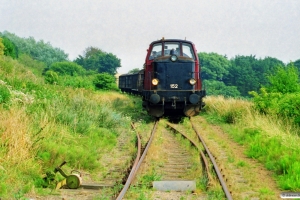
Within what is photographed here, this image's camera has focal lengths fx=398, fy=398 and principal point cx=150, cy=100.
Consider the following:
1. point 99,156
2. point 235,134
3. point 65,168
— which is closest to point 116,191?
point 65,168

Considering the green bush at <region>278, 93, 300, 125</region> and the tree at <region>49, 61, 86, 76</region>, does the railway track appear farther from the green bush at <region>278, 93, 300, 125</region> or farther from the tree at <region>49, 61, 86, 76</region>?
the tree at <region>49, 61, 86, 76</region>

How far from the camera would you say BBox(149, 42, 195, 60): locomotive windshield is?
16031 mm

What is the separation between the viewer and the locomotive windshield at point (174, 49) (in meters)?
16.0

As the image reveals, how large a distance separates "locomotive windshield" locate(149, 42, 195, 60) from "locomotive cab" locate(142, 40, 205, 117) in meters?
0.16

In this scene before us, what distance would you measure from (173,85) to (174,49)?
1753 mm

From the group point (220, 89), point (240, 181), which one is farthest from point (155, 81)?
point (220, 89)

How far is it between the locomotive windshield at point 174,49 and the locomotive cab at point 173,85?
16cm

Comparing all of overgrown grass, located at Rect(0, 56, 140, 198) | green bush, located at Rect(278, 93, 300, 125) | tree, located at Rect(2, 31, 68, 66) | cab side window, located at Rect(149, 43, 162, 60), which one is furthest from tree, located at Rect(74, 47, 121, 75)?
overgrown grass, located at Rect(0, 56, 140, 198)

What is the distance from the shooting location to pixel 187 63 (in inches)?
599

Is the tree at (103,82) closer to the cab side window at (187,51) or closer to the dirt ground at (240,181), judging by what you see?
the cab side window at (187,51)

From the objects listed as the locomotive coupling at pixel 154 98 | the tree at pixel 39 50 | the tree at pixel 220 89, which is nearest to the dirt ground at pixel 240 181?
the locomotive coupling at pixel 154 98

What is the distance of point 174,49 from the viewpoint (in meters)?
16.1

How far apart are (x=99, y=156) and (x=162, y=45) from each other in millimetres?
8326

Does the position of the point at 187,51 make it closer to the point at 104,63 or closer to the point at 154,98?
the point at 154,98
